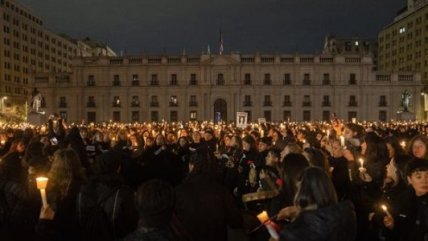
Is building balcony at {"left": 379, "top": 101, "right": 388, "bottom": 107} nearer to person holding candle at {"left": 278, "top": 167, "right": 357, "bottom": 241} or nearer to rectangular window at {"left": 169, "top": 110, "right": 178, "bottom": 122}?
rectangular window at {"left": 169, "top": 110, "right": 178, "bottom": 122}

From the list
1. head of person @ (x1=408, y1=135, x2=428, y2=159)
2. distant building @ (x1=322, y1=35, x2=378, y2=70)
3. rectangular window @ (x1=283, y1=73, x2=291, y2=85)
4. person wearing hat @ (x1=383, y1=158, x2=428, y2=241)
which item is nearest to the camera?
person wearing hat @ (x1=383, y1=158, x2=428, y2=241)

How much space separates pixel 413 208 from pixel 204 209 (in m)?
2.12

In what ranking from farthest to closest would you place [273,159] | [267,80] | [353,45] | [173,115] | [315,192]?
[353,45] → [173,115] → [267,80] → [273,159] → [315,192]

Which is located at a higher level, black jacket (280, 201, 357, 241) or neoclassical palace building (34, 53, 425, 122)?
neoclassical palace building (34, 53, 425, 122)

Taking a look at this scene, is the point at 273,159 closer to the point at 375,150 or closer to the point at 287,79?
the point at 375,150

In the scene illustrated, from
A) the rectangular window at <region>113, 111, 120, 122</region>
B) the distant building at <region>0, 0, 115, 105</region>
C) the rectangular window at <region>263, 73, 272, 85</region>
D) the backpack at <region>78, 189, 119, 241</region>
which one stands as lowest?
the backpack at <region>78, 189, 119, 241</region>

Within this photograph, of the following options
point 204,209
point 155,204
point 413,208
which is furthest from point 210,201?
point 413,208

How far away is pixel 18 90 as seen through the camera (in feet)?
310

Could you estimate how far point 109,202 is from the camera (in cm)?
464

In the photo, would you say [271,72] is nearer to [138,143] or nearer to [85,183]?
[138,143]

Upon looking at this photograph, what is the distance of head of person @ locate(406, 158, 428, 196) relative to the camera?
15.3ft

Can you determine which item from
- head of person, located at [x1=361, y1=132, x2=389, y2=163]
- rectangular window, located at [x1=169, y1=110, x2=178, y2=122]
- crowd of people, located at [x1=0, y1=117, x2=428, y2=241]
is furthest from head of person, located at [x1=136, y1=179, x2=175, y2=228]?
rectangular window, located at [x1=169, y1=110, x2=178, y2=122]

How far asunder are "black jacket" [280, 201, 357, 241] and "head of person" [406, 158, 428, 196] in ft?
4.79

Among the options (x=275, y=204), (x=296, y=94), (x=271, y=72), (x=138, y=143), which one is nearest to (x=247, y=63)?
(x=271, y=72)
